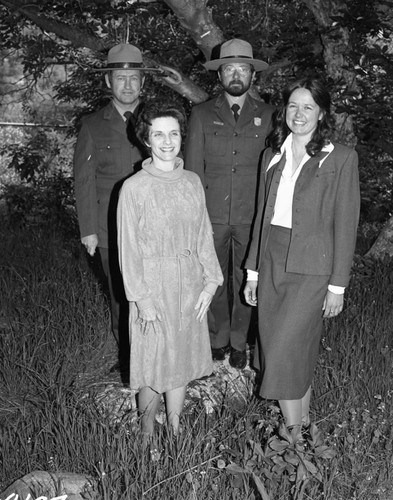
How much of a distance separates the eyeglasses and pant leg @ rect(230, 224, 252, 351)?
0.84 m

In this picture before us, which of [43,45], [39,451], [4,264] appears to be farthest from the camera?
[43,45]

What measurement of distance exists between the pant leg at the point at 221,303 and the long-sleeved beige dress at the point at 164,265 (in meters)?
0.88

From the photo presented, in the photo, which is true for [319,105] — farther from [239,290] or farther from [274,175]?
[239,290]

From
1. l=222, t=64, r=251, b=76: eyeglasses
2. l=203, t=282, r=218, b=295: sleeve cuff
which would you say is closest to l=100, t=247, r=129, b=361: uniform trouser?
l=203, t=282, r=218, b=295: sleeve cuff

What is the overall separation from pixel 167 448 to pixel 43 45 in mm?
4635

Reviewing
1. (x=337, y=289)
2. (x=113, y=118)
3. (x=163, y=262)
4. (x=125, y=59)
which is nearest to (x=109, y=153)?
(x=113, y=118)

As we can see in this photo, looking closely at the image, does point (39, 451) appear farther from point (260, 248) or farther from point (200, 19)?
point (200, 19)

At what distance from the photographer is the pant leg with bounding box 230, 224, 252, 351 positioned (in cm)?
423

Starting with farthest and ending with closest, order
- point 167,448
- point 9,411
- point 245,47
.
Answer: point 245,47 < point 9,411 < point 167,448

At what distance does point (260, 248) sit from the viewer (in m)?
3.35

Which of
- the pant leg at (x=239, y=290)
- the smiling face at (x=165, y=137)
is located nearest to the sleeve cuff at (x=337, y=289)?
the smiling face at (x=165, y=137)

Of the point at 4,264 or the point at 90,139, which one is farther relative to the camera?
the point at 4,264

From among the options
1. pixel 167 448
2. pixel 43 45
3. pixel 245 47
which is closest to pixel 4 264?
pixel 43 45

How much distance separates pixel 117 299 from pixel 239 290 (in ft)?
2.35
